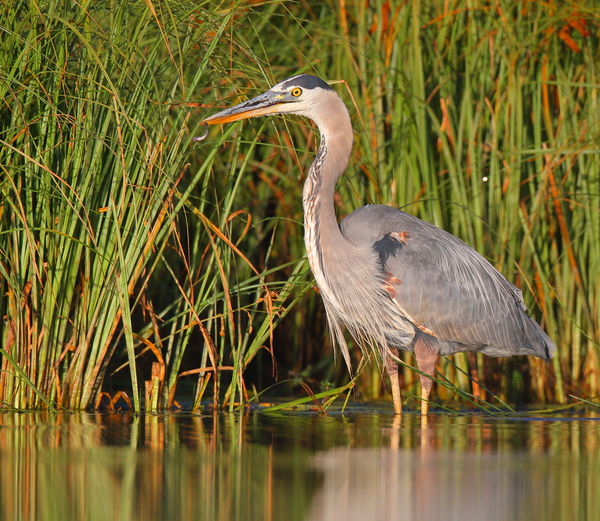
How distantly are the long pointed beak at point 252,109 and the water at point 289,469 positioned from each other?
1466mm

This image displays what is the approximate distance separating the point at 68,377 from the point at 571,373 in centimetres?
302

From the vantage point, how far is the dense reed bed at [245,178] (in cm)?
494

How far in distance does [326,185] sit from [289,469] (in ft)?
7.31

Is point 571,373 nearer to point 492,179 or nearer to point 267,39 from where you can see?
point 492,179

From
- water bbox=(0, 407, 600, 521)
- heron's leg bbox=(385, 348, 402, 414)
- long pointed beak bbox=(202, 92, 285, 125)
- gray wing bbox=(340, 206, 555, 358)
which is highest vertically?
long pointed beak bbox=(202, 92, 285, 125)

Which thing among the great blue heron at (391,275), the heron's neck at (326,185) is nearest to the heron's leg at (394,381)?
the great blue heron at (391,275)

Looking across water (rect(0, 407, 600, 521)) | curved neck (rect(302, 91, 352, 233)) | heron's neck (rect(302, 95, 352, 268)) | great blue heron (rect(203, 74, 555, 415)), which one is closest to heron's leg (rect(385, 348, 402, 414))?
great blue heron (rect(203, 74, 555, 415))

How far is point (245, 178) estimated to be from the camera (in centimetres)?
709

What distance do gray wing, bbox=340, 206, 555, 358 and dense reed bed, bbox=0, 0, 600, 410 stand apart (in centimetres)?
23

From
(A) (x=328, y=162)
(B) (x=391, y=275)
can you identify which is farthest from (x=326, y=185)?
(B) (x=391, y=275)

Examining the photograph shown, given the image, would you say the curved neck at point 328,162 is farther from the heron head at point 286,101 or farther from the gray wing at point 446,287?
the gray wing at point 446,287

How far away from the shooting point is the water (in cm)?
297

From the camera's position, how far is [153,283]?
6.70 m

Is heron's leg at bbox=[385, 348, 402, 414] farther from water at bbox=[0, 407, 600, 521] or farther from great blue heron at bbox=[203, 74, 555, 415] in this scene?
water at bbox=[0, 407, 600, 521]
